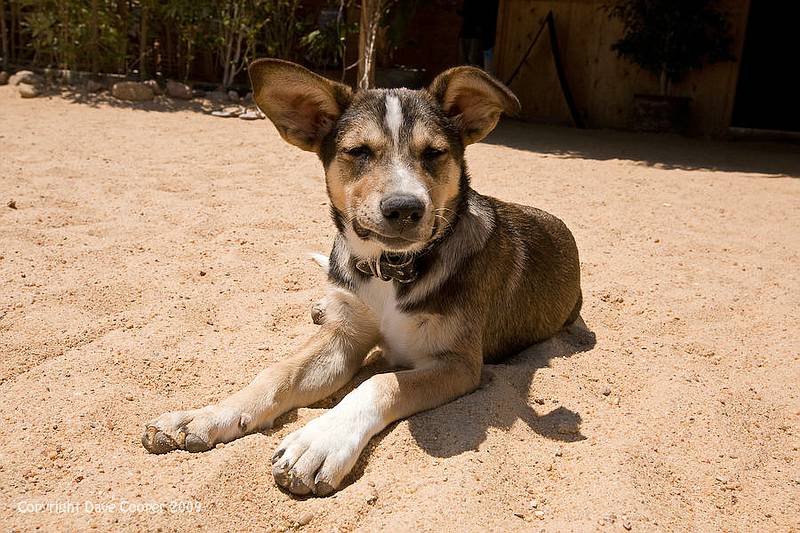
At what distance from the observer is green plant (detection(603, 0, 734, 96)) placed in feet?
43.1

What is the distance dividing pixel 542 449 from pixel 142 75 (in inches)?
500

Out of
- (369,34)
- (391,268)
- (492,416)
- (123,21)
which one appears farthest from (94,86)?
(492,416)

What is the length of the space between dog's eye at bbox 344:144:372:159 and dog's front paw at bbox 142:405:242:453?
1.45 metres

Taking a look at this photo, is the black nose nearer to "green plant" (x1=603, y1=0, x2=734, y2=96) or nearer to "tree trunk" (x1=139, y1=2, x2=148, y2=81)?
"tree trunk" (x1=139, y1=2, x2=148, y2=81)

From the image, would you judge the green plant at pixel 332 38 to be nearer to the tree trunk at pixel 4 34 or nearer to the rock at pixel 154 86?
the rock at pixel 154 86

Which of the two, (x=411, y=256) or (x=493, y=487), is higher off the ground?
(x=411, y=256)

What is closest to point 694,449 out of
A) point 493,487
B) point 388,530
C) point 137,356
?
point 493,487

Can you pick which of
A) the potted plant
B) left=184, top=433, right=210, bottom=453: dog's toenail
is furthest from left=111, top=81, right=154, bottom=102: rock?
left=184, top=433, right=210, bottom=453: dog's toenail

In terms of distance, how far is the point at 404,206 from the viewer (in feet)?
10.4

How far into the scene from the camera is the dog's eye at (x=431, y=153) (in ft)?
11.8

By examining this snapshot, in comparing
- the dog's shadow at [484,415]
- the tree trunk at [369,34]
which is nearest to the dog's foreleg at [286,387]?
the dog's shadow at [484,415]

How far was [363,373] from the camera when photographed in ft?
12.8

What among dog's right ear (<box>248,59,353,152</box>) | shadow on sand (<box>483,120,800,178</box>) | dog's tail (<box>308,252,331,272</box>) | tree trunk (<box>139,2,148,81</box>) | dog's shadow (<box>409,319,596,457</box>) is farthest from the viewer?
tree trunk (<box>139,2,148,81</box>)

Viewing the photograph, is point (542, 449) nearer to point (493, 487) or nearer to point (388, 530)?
point (493, 487)
